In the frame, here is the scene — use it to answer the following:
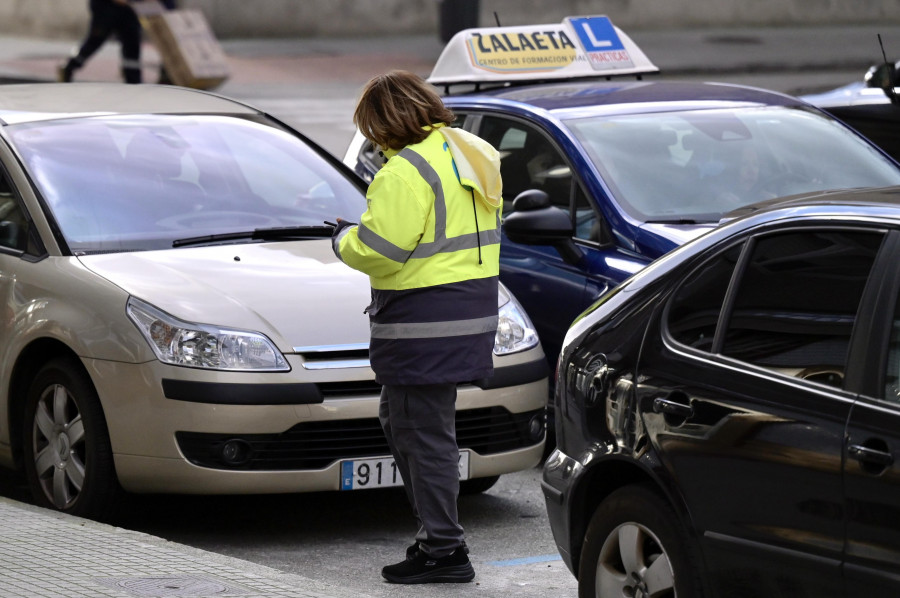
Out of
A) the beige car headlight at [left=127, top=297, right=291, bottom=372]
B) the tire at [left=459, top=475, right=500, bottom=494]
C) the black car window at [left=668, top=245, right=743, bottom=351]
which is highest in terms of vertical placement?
the black car window at [left=668, top=245, right=743, bottom=351]

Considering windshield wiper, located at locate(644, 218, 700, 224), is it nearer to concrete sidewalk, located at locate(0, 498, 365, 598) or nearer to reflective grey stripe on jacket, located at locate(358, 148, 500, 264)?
reflective grey stripe on jacket, located at locate(358, 148, 500, 264)

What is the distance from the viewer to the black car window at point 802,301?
377 centimetres

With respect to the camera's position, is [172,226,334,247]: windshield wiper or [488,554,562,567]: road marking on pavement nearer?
[488,554,562,567]: road marking on pavement

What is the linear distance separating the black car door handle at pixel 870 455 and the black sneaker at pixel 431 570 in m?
2.07

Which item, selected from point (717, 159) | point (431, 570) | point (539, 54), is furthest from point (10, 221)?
point (539, 54)

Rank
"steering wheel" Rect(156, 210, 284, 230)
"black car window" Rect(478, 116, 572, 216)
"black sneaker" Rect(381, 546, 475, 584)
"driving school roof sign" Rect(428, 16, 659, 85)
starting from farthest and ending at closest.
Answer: "driving school roof sign" Rect(428, 16, 659, 85) < "black car window" Rect(478, 116, 572, 216) < "steering wheel" Rect(156, 210, 284, 230) < "black sneaker" Rect(381, 546, 475, 584)

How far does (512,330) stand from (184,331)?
1309mm

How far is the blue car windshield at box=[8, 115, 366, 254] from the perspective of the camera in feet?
21.2

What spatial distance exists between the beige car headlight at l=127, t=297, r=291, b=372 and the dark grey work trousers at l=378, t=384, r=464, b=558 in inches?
21.2

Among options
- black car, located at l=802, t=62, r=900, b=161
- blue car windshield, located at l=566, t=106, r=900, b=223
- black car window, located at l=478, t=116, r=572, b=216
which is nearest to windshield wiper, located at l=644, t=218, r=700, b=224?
blue car windshield, located at l=566, t=106, r=900, b=223

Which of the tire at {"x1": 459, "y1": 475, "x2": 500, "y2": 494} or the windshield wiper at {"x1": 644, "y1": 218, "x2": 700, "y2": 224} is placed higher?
the windshield wiper at {"x1": 644, "y1": 218, "x2": 700, "y2": 224}

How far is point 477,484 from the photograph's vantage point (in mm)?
6527

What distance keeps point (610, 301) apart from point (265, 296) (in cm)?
174

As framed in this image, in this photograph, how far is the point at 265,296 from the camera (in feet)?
19.5
